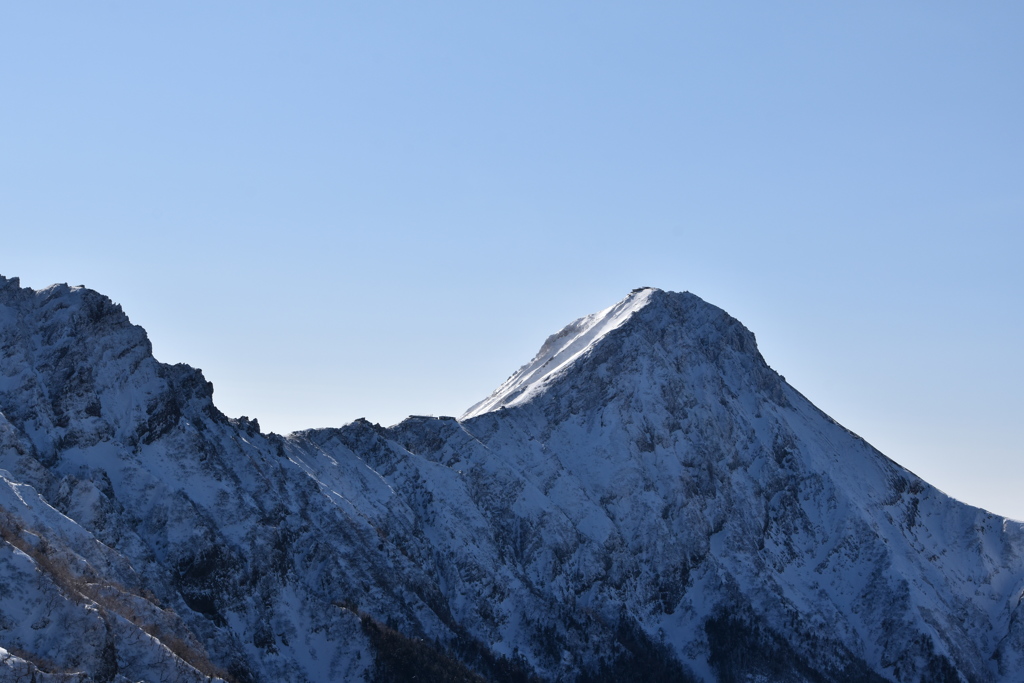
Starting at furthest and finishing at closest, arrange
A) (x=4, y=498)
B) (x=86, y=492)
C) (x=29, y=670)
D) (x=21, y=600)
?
1. (x=86, y=492)
2. (x=4, y=498)
3. (x=21, y=600)
4. (x=29, y=670)

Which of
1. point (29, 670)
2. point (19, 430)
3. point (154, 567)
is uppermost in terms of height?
point (19, 430)

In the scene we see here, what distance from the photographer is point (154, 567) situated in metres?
192

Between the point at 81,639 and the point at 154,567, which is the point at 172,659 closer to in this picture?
the point at 81,639

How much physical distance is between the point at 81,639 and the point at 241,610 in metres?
43.5

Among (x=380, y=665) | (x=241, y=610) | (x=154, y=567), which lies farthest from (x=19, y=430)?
(x=380, y=665)

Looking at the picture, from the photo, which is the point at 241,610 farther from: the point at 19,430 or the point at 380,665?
the point at 19,430

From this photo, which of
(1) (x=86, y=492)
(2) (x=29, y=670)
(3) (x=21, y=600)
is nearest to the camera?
(2) (x=29, y=670)

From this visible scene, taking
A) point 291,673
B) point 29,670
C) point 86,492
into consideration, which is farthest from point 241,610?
point 29,670

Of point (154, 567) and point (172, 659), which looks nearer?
point (172, 659)

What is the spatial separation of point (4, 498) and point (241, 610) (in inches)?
1582

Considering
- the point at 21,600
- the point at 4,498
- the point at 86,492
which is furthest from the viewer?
the point at 86,492

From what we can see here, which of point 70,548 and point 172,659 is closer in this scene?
point 172,659

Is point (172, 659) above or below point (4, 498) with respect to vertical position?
below

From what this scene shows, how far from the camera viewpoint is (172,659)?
542 ft
